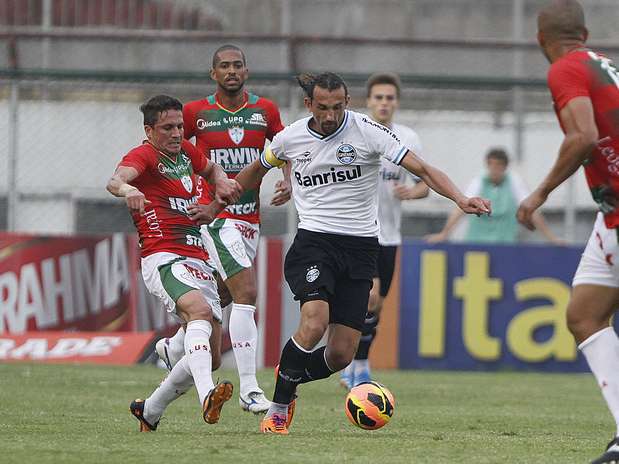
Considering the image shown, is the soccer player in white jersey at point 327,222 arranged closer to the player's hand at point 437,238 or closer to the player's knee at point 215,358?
the player's knee at point 215,358

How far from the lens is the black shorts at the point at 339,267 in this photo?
27.7 feet

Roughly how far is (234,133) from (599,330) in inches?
172

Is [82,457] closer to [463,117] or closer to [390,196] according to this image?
[390,196]

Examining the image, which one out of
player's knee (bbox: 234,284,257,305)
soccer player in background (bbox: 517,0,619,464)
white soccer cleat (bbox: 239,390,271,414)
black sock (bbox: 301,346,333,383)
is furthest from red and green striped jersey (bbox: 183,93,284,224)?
soccer player in background (bbox: 517,0,619,464)

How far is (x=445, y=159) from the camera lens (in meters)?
Answer: 16.2

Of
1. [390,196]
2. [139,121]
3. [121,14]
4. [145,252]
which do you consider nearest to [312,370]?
[145,252]

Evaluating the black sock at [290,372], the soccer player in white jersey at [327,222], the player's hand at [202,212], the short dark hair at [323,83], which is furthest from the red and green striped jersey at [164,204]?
the short dark hair at [323,83]

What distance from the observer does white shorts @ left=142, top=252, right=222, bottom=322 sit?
27.3ft

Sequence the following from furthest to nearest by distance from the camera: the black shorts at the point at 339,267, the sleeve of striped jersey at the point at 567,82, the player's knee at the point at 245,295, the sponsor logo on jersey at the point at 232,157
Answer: the sponsor logo on jersey at the point at 232,157
the player's knee at the point at 245,295
the black shorts at the point at 339,267
the sleeve of striped jersey at the point at 567,82

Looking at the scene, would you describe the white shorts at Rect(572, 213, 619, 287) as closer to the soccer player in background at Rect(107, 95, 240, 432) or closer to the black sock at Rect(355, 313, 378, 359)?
the soccer player in background at Rect(107, 95, 240, 432)

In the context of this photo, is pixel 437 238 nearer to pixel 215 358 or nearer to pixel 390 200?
pixel 390 200

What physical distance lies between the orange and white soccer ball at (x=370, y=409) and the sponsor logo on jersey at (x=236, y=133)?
A: 2.91m

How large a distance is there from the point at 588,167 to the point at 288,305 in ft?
28.4

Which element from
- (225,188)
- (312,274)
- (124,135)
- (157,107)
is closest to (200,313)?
(312,274)
